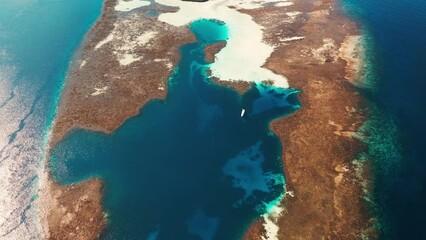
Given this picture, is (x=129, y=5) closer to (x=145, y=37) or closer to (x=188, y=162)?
(x=145, y=37)

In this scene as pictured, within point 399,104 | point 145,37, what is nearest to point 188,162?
point 399,104

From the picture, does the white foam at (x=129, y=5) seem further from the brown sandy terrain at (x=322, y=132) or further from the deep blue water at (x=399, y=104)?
the deep blue water at (x=399, y=104)

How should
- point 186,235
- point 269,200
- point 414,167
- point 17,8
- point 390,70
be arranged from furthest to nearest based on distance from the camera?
point 17,8, point 390,70, point 414,167, point 269,200, point 186,235

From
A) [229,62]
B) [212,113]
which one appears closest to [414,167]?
[212,113]

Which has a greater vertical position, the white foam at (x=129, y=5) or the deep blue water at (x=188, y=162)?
the white foam at (x=129, y=5)

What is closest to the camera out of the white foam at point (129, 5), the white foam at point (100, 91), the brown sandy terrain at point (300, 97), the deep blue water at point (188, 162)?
the brown sandy terrain at point (300, 97)

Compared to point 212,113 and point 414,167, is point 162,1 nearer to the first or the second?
point 212,113

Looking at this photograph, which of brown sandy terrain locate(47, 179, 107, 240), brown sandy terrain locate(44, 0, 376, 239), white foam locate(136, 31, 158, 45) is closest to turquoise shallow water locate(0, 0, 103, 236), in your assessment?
brown sandy terrain locate(47, 179, 107, 240)

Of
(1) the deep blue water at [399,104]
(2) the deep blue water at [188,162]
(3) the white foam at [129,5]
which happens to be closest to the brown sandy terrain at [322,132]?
(2) the deep blue water at [188,162]

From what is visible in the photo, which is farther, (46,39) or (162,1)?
(162,1)
